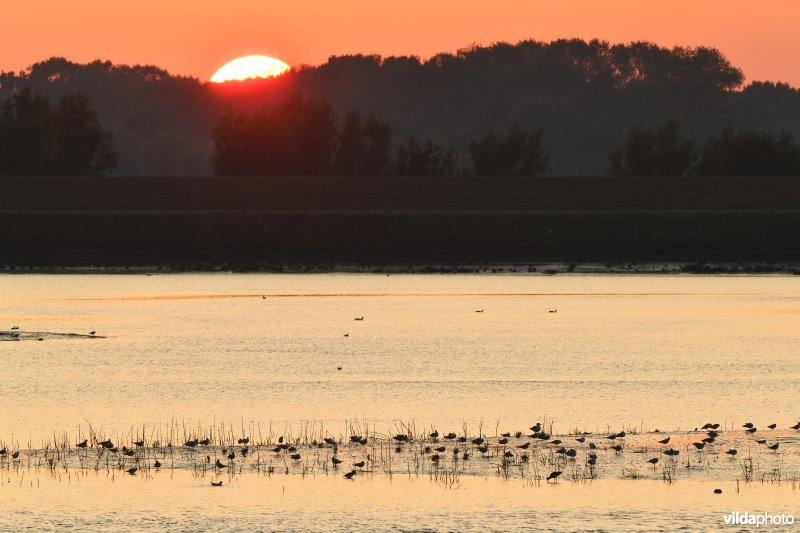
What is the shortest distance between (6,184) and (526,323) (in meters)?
73.2

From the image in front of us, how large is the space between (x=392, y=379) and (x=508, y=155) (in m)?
123

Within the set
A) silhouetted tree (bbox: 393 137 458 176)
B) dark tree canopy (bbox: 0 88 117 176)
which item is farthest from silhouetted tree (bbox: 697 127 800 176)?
dark tree canopy (bbox: 0 88 117 176)

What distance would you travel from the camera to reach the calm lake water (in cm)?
1562

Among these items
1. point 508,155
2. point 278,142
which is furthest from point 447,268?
point 278,142

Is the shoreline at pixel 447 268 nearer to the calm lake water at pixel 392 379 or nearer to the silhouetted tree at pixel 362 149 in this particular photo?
the calm lake water at pixel 392 379

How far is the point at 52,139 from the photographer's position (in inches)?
5994

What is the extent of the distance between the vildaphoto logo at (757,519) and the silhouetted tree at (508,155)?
436ft

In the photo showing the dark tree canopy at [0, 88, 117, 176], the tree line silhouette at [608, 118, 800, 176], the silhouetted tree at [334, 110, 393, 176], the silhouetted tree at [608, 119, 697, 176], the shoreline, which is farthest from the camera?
the silhouetted tree at [334, 110, 393, 176]

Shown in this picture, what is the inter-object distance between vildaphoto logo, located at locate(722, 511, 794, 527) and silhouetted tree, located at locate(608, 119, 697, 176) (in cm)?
12832

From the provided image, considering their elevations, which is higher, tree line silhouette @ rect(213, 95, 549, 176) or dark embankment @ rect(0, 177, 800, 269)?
tree line silhouette @ rect(213, 95, 549, 176)

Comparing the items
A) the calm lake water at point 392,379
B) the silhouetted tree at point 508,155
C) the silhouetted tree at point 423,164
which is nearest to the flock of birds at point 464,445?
the calm lake water at point 392,379

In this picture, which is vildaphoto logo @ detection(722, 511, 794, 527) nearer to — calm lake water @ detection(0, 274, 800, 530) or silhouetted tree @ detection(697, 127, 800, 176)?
calm lake water @ detection(0, 274, 800, 530)

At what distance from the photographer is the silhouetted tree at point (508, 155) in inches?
5827

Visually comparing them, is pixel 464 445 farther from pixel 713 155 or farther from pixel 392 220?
pixel 713 155
